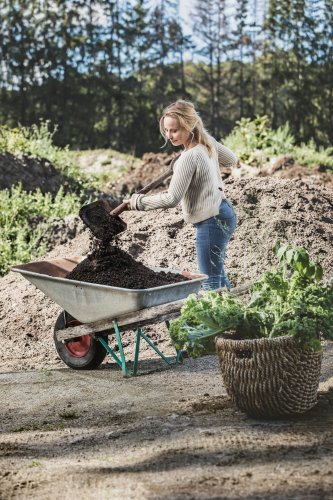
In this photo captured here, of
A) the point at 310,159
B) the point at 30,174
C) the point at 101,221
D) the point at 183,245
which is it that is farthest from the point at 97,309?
the point at 310,159

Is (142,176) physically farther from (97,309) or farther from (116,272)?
(97,309)

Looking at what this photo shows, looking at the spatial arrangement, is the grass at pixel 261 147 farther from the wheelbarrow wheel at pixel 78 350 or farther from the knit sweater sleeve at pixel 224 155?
the wheelbarrow wheel at pixel 78 350

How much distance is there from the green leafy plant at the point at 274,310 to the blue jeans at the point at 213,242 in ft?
3.54

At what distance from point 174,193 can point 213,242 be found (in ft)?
1.84

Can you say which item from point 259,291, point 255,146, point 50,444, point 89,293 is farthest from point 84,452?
point 255,146

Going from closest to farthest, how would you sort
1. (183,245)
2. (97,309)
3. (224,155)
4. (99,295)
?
1. (99,295)
2. (97,309)
3. (224,155)
4. (183,245)

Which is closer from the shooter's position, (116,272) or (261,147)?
(116,272)

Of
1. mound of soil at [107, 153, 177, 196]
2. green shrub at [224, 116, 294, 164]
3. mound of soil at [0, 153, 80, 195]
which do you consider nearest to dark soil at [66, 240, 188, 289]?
mound of soil at [0, 153, 80, 195]

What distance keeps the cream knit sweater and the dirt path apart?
1.18 m

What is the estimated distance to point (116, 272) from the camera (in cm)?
503

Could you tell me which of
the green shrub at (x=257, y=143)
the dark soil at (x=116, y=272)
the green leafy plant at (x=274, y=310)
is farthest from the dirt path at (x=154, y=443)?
the green shrub at (x=257, y=143)

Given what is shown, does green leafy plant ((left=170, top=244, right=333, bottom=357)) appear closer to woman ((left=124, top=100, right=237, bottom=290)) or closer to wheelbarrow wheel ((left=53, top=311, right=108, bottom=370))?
woman ((left=124, top=100, right=237, bottom=290))

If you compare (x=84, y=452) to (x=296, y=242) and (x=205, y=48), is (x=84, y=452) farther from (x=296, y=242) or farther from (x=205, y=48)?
(x=205, y=48)

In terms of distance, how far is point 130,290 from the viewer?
4602 millimetres
